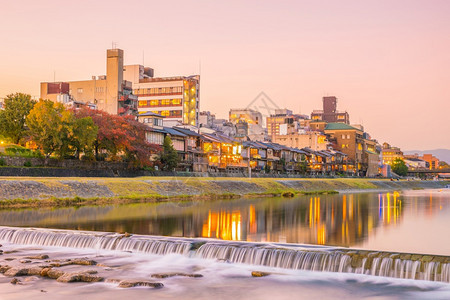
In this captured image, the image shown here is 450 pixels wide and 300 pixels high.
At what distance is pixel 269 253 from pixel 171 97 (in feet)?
430

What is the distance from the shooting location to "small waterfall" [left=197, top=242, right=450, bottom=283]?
20.5 metres

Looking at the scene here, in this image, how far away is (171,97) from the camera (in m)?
152

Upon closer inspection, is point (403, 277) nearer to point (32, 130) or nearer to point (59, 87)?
point (32, 130)

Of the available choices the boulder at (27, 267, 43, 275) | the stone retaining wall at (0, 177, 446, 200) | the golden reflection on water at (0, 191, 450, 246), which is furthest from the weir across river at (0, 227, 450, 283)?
the stone retaining wall at (0, 177, 446, 200)

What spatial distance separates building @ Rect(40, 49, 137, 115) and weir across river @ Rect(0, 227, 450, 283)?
102m

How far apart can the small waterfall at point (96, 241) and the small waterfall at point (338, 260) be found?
2.06 metres

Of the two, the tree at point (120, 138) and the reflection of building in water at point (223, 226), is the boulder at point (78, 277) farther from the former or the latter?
the tree at point (120, 138)

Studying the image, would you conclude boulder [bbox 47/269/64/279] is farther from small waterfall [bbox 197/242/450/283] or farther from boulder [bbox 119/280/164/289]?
small waterfall [bbox 197/242/450/283]

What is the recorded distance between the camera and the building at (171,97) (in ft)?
495

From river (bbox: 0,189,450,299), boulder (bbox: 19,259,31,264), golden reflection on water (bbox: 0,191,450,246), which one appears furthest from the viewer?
golden reflection on water (bbox: 0,191,450,246)

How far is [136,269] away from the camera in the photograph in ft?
76.2

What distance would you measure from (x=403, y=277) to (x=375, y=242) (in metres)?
10.2

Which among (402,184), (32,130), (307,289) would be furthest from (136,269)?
(402,184)

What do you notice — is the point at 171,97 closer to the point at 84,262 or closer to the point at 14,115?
the point at 14,115
